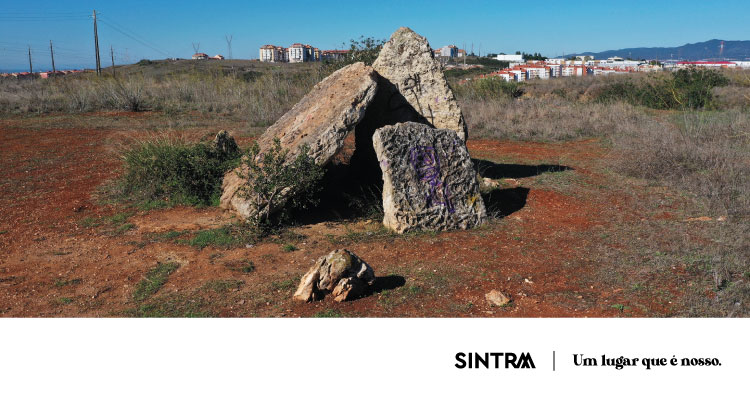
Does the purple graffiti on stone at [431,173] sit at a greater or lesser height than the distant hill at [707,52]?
lesser

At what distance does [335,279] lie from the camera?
4230 mm

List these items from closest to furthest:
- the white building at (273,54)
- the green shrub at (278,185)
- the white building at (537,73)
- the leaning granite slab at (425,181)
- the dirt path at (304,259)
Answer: the dirt path at (304,259) → the leaning granite slab at (425,181) → the green shrub at (278,185) → the white building at (537,73) → the white building at (273,54)

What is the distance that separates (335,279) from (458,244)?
5.76 ft

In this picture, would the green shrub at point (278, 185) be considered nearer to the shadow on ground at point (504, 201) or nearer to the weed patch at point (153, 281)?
the weed patch at point (153, 281)

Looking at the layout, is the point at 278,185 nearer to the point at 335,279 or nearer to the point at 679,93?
the point at 335,279

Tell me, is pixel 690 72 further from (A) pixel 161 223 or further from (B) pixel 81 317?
(B) pixel 81 317

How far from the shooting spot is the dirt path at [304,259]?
4191 mm

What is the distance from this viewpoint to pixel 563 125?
12961 mm

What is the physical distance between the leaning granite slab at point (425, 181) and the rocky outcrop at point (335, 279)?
1.64 metres

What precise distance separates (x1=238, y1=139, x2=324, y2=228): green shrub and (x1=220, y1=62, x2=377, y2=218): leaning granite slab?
0.09 m

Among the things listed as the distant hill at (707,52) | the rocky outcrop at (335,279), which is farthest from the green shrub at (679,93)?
the distant hill at (707,52)

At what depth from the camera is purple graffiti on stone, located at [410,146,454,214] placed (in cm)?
590

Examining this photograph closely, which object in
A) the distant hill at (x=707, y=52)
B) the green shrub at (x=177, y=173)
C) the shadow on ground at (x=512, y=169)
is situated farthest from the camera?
the distant hill at (x=707, y=52)

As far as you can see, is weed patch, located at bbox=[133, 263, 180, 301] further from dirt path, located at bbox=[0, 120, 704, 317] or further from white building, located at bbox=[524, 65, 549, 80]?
white building, located at bbox=[524, 65, 549, 80]
